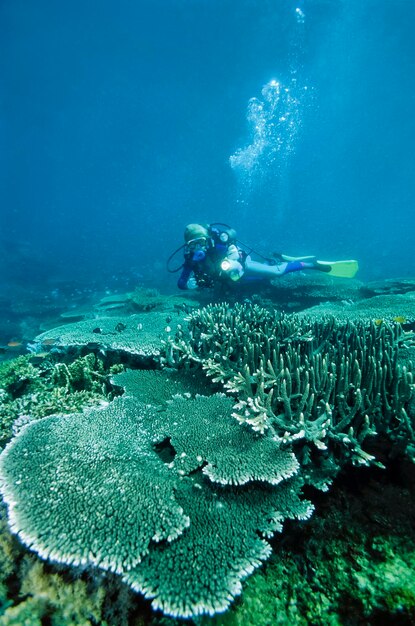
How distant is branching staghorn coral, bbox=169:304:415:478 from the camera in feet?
8.04

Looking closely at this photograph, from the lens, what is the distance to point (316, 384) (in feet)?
9.73

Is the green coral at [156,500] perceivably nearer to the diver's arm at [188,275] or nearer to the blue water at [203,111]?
the diver's arm at [188,275]

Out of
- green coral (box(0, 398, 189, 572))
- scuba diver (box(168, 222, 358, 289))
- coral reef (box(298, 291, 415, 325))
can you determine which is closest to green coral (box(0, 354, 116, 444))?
green coral (box(0, 398, 189, 572))

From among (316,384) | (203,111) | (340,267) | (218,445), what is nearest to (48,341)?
(218,445)

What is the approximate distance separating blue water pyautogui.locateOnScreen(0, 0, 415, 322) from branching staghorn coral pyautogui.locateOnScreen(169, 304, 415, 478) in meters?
22.5

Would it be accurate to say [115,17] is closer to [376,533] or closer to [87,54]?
[87,54]

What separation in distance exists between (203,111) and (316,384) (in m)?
72.6

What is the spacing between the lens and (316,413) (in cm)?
274

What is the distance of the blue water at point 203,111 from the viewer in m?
38.5

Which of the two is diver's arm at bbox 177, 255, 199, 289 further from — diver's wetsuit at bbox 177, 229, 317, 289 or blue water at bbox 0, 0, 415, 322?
blue water at bbox 0, 0, 415, 322

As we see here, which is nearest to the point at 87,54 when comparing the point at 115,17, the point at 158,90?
the point at 115,17

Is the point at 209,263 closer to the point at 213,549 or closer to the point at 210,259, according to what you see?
the point at 210,259

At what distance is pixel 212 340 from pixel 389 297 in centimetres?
570

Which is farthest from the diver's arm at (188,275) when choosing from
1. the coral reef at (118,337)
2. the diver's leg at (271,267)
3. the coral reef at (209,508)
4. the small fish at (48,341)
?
the coral reef at (209,508)
